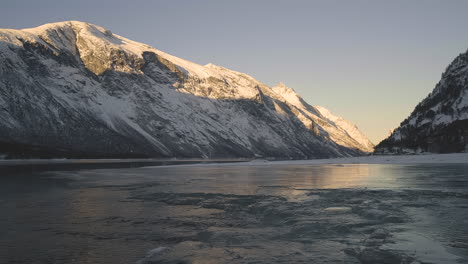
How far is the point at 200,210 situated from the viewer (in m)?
22.2

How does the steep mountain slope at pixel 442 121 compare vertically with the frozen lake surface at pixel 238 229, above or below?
above

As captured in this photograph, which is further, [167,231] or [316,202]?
[316,202]

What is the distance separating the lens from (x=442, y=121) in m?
118

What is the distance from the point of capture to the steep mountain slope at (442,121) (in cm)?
11175

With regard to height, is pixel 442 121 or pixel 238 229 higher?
pixel 442 121

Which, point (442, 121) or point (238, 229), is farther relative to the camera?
point (442, 121)

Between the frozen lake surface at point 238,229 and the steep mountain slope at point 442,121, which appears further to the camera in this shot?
the steep mountain slope at point 442,121

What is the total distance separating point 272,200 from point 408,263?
14.4 metres

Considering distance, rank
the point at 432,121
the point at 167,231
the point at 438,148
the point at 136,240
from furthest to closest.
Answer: the point at 432,121
the point at 438,148
the point at 167,231
the point at 136,240

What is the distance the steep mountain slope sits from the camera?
111750 mm

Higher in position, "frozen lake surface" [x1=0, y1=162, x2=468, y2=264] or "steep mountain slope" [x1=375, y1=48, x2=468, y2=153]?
"steep mountain slope" [x1=375, y1=48, x2=468, y2=153]

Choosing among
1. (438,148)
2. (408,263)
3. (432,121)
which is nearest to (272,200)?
(408,263)

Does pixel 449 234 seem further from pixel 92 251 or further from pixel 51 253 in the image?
pixel 51 253

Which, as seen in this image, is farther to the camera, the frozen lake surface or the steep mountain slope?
the steep mountain slope
